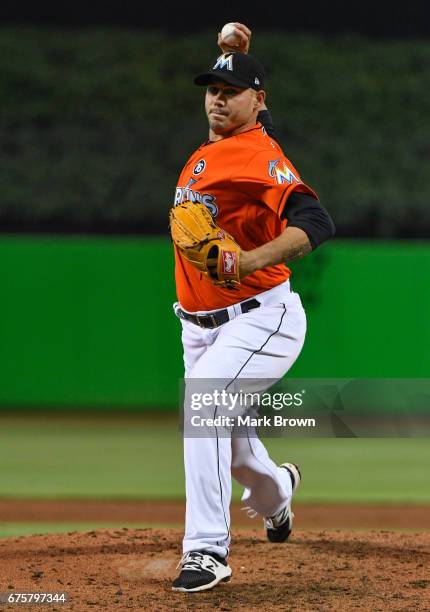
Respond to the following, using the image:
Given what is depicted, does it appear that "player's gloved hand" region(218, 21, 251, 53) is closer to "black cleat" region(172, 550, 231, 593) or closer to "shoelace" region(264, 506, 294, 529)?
"shoelace" region(264, 506, 294, 529)

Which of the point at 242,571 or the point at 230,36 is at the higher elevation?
the point at 230,36

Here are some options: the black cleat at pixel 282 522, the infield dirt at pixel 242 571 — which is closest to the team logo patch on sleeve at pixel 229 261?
the infield dirt at pixel 242 571

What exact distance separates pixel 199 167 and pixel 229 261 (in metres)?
0.49

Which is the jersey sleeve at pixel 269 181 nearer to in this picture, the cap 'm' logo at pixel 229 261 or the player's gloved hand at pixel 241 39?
the cap 'm' logo at pixel 229 261

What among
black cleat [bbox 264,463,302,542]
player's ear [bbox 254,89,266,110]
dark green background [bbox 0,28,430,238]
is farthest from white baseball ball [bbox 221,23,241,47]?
dark green background [bbox 0,28,430,238]

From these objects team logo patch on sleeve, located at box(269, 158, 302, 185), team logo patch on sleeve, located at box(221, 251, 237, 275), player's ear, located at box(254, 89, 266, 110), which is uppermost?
player's ear, located at box(254, 89, 266, 110)

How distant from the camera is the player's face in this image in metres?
3.51

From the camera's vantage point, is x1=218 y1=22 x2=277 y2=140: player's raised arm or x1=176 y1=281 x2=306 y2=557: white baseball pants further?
x1=218 y1=22 x2=277 y2=140: player's raised arm

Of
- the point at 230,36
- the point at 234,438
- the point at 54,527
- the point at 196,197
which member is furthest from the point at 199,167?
the point at 54,527

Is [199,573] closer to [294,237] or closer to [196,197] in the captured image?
[294,237]

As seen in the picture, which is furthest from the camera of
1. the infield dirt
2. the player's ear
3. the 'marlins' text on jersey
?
the player's ear

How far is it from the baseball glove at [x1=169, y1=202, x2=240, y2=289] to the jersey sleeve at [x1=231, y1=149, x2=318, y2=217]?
0.57 feet

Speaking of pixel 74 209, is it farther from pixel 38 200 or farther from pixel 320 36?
pixel 320 36

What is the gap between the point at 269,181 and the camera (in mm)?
3328
